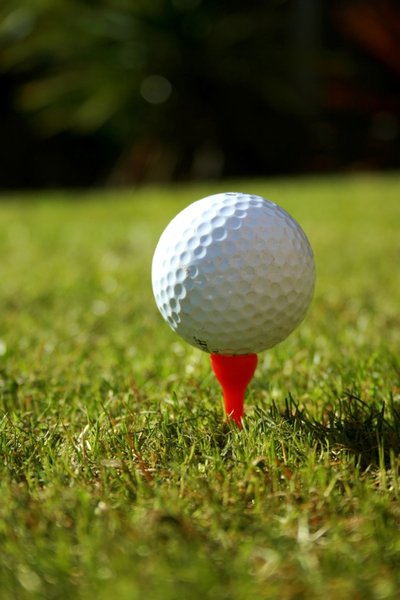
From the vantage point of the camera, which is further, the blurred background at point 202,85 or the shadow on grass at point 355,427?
the blurred background at point 202,85

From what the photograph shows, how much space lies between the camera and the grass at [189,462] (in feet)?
3.92

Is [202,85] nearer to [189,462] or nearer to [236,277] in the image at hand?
[236,277]

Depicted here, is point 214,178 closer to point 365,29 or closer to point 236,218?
point 365,29

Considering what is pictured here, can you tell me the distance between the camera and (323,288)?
352 centimetres

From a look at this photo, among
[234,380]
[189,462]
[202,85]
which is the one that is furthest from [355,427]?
[202,85]

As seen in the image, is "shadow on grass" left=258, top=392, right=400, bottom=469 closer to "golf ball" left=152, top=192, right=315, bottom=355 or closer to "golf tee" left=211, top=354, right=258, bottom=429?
"golf tee" left=211, top=354, right=258, bottom=429

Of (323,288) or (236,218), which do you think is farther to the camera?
(323,288)

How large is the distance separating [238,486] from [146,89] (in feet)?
29.0

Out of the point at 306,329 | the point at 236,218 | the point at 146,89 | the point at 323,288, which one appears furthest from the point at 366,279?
the point at 146,89

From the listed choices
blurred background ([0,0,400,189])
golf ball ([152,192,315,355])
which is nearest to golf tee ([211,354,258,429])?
golf ball ([152,192,315,355])

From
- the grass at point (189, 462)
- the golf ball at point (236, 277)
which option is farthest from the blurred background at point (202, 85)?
the golf ball at point (236, 277)

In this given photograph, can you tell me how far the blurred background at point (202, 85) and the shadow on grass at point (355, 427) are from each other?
26.3 ft

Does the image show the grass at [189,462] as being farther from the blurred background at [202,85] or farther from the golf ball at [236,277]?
the blurred background at [202,85]

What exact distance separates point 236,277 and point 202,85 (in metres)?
8.53
